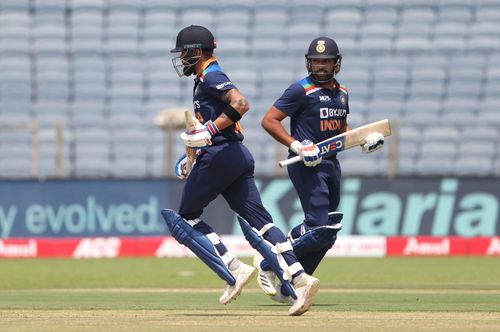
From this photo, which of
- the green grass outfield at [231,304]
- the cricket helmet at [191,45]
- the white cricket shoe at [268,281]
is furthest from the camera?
the white cricket shoe at [268,281]

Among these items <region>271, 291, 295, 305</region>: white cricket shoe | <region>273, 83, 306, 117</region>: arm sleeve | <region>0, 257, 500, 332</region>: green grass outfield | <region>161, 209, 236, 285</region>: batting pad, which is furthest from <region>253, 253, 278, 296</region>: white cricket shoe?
<region>273, 83, 306, 117</region>: arm sleeve

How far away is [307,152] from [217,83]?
92cm

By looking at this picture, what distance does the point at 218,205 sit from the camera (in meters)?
14.9

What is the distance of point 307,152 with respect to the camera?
7.39 metres

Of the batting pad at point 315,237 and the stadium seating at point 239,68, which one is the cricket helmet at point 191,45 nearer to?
the batting pad at point 315,237

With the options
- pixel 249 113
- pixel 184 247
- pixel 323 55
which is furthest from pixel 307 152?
pixel 249 113

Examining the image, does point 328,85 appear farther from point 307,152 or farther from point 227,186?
point 227,186

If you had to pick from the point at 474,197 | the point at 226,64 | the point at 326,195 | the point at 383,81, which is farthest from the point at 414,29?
the point at 326,195

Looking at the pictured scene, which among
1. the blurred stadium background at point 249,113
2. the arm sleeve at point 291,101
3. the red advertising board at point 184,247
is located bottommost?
the red advertising board at point 184,247

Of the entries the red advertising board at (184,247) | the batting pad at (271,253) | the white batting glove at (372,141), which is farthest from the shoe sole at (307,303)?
the red advertising board at (184,247)

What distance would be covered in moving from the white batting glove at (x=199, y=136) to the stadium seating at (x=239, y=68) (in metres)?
8.85

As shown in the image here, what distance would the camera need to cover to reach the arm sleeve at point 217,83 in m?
6.74

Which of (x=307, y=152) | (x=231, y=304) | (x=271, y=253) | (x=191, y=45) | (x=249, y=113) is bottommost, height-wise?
(x=249, y=113)

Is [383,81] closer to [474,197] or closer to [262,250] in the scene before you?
[474,197]
